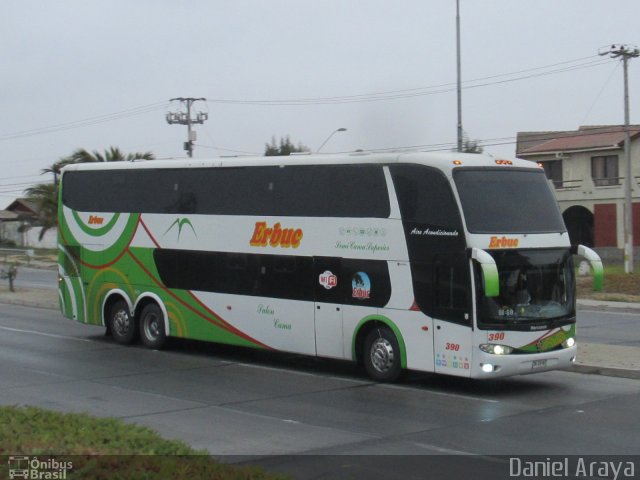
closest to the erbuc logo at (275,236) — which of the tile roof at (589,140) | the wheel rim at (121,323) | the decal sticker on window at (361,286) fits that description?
the decal sticker on window at (361,286)

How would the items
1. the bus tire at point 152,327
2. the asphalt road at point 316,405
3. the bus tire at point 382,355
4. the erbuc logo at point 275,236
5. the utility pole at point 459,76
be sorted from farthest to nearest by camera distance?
the utility pole at point 459,76 < the bus tire at point 152,327 < the erbuc logo at point 275,236 < the bus tire at point 382,355 < the asphalt road at point 316,405

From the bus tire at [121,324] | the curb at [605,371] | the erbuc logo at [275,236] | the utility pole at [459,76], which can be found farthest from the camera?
the utility pole at [459,76]

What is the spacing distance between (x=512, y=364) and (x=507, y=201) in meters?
2.42

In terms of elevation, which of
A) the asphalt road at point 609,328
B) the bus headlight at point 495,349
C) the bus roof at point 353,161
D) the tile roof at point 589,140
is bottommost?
the asphalt road at point 609,328

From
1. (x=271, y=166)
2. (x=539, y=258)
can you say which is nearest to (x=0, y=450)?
(x=539, y=258)

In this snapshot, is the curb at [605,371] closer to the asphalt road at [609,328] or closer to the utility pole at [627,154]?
the asphalt road at [609,328]

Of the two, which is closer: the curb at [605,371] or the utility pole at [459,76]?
the curb at [605,371]

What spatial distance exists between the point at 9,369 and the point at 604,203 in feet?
155

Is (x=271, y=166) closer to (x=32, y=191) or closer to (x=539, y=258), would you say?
(x=539, y=258)

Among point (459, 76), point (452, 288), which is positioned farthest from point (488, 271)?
point (459, 76)

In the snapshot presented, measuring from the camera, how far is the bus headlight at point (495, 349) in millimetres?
13688

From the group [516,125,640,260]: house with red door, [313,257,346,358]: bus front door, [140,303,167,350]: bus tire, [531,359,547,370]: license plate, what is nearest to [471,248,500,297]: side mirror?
[531,359,547,370]: license plate

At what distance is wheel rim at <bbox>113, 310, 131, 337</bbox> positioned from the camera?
19828mm

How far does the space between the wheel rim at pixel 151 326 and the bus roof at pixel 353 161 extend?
3006 mm
